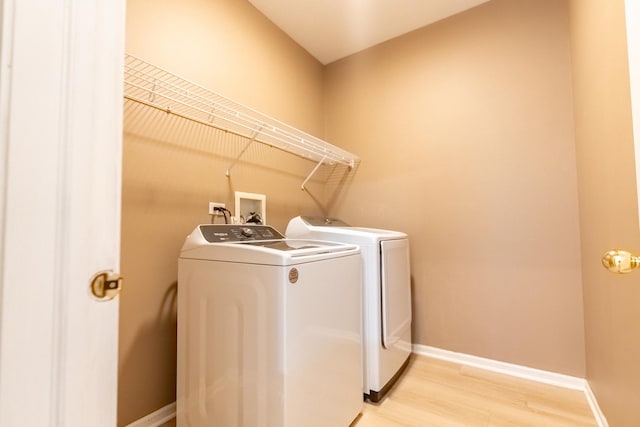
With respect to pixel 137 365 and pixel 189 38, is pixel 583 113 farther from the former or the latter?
pixel 137 365

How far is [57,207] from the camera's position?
427 mm

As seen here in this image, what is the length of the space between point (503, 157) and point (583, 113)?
0.49 metres

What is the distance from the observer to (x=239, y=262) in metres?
1.21

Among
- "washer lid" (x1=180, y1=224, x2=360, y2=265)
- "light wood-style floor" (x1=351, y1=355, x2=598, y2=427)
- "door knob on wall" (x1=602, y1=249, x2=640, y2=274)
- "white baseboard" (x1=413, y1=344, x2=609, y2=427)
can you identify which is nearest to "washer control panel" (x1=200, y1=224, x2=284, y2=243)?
"washer lid" (x1=180, y1=224, x2=360, y2=265)

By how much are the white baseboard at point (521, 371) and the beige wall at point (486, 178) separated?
0.04 meters

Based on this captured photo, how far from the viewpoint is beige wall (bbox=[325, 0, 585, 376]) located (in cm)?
185

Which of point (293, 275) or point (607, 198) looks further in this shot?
point (607, 198)

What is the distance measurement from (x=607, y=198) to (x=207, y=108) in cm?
206

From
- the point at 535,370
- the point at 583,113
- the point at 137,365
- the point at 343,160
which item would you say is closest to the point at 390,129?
the point at 343,160

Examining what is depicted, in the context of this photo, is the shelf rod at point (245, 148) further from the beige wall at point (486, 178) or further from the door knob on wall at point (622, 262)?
the door knob on wall at point (622, 262)

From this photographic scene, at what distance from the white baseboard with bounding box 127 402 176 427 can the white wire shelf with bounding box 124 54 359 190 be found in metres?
1.37

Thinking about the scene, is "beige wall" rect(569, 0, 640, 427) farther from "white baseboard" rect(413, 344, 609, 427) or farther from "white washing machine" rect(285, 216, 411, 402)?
"white washing machine" rect(285, 216, 411, 402)

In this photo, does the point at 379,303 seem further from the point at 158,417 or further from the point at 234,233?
the point at 158,417

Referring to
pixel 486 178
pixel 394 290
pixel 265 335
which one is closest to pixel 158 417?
pixel 265 335
